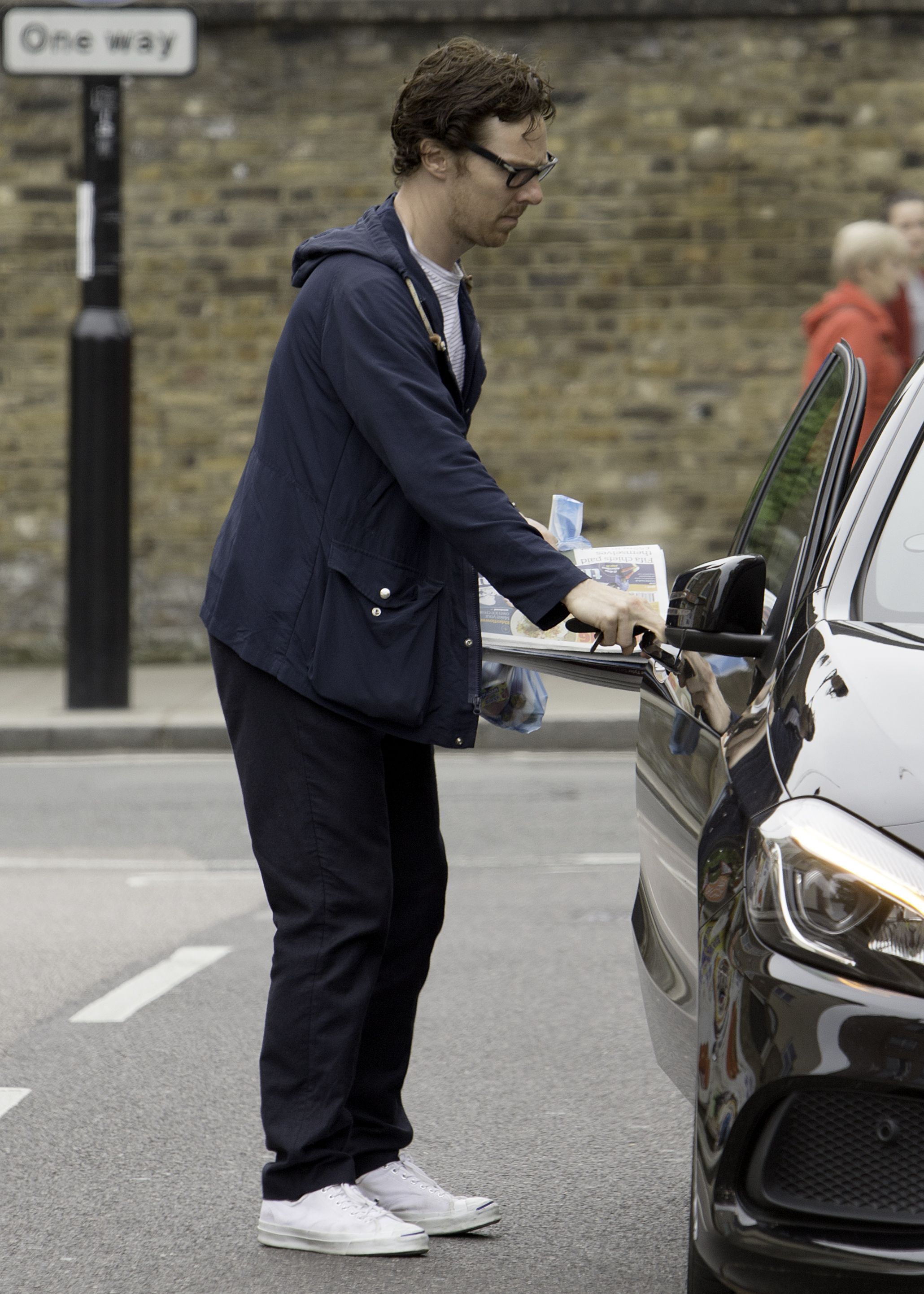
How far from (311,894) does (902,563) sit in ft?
3.49

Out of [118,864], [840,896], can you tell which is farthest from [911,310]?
[840,896]

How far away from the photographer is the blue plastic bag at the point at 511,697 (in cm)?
338

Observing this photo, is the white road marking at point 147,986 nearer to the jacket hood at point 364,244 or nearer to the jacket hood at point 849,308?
the jacket hood at point 364,244

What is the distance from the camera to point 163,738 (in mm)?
10180

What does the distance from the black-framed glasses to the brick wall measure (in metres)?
10.0

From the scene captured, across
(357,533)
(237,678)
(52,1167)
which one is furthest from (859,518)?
(52,1167)

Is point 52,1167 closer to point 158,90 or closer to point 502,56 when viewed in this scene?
point 502,56

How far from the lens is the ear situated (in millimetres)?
3068

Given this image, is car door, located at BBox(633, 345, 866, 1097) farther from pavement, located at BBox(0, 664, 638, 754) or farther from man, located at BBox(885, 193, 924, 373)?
pavement, located at BBox(0, 664, 638, 754)

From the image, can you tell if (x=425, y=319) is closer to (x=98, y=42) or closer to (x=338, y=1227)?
(x=338, y=1227)

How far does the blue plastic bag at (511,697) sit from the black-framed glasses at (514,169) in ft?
2.70

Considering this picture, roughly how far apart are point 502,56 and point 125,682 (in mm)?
8027

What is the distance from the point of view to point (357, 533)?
306cm

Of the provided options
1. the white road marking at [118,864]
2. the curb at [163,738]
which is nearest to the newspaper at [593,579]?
the white road marking at [118,864]
